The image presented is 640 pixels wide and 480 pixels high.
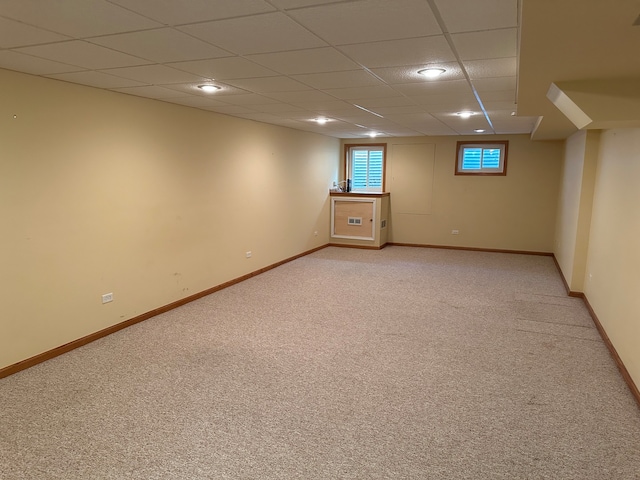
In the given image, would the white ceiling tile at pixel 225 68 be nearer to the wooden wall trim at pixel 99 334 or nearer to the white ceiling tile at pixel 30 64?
the white ceiling tile at pixel 30 64

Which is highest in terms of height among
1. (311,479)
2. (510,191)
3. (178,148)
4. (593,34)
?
(593,34)

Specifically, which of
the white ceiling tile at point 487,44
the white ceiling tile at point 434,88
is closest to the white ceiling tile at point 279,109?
the white ceiling tile at point 434,88

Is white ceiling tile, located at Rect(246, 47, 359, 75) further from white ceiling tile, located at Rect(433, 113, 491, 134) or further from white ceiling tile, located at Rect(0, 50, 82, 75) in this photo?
white ceiling tile, located at Rect(433, 113, 491, 134)

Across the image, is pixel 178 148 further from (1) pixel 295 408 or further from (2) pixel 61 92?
(1) pixel 295 408

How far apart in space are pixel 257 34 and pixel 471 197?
22.1ft

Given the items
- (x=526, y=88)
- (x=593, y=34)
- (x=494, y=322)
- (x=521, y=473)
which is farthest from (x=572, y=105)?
(x=494, y=322)

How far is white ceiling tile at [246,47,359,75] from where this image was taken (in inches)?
95.0

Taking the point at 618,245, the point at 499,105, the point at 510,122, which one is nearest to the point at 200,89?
the point at 499,105

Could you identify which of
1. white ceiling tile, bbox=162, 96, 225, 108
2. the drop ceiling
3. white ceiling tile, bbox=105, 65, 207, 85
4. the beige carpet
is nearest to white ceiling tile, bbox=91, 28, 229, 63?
the drop ceiling

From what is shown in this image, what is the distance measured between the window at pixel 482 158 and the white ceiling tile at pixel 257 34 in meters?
6.38

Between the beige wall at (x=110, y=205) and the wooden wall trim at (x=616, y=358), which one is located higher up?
the beige wall at (x=110, y=205)

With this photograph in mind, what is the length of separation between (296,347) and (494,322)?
2.10 m

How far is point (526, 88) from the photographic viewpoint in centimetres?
275

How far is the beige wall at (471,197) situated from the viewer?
24.5ft
